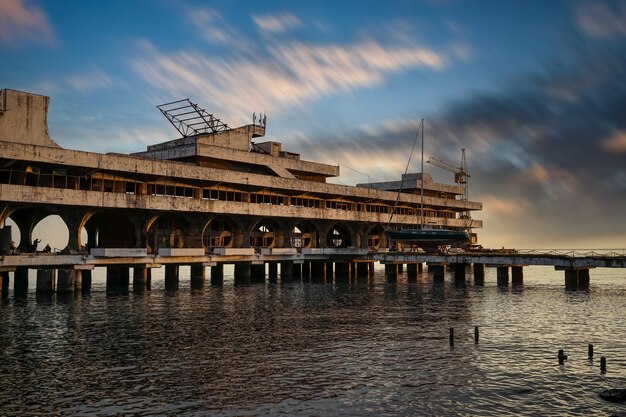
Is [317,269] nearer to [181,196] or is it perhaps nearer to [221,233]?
[221,233]

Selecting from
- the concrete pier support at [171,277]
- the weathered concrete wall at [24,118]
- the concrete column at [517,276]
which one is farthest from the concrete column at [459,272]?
the weathered concrete wall at [24,118]

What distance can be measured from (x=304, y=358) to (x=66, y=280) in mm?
40160

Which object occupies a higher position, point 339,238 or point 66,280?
point 339,238

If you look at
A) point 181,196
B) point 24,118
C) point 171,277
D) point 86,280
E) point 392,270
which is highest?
point 24,118

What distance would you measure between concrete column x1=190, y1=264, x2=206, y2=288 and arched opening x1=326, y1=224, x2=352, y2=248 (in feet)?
145

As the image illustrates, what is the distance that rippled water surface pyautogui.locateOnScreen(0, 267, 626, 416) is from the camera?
2567 centimetres

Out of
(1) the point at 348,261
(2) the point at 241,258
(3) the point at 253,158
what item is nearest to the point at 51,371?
(2) the point at 241,258

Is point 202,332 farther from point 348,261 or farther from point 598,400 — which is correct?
point 348,261

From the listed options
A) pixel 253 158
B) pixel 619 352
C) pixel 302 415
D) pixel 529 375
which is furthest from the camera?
pixel 253 158

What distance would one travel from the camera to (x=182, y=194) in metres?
81.3

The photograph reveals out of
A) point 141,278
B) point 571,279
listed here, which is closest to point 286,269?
point 141,278

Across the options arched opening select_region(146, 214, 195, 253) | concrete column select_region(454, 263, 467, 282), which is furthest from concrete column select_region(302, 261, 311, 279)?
concrete column select_region(454, 263, 467, 282)

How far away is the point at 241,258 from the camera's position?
84.6 meters

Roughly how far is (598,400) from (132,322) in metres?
32.8
